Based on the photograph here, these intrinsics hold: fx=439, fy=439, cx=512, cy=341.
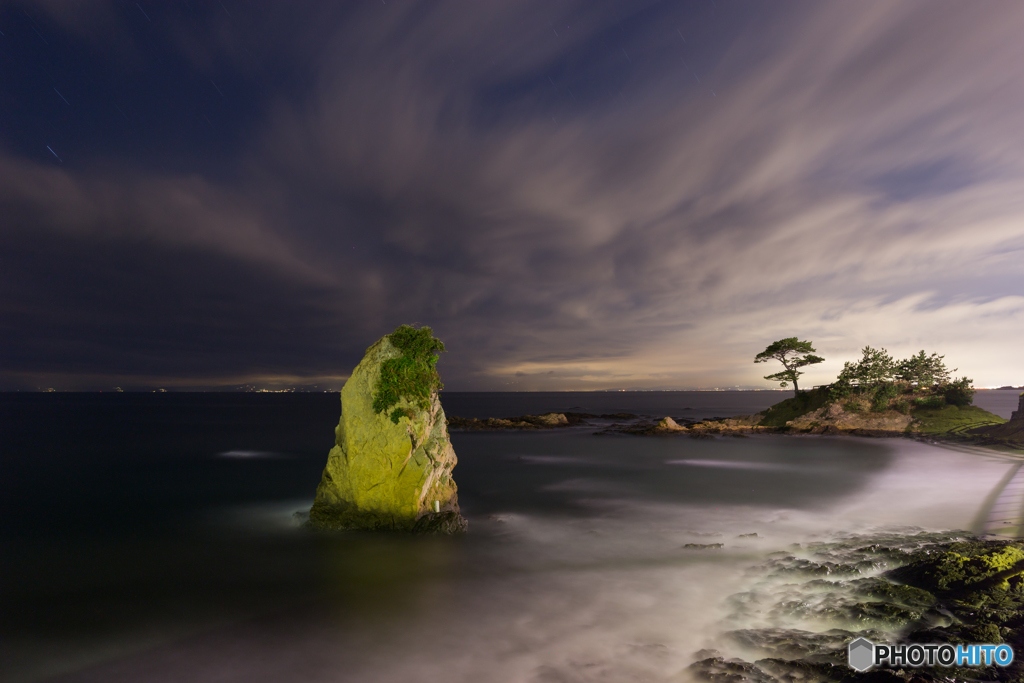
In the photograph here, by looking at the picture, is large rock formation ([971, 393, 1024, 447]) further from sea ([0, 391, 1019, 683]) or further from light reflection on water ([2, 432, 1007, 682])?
light reflection on water ([2, 432, 1007, 682])

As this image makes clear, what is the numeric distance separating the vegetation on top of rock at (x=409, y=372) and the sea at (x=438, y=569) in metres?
4.13

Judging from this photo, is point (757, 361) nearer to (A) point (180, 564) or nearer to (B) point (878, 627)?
(B) point (878, 627)

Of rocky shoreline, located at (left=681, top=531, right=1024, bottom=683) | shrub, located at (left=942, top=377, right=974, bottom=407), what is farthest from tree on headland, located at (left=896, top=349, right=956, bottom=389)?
rocky shoreline, located at (left=681, top=531, right=1024, bottom=683)

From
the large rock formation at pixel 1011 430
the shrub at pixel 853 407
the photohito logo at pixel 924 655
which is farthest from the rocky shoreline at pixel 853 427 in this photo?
the photohito logo at pixel 924 655

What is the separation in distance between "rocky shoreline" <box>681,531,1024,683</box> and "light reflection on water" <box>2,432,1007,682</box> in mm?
710

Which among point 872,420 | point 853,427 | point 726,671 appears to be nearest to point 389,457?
point 726,671

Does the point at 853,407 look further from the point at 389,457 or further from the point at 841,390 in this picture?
the point at 389,457

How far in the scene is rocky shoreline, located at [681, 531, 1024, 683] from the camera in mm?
→ 6016

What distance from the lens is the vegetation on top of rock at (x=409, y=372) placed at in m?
13.6

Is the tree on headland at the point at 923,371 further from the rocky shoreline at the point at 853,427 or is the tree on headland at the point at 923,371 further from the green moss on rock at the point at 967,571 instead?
the green moss on rock at the point at 967,571

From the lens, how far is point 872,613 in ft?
24.1

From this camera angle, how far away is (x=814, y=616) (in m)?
7.65

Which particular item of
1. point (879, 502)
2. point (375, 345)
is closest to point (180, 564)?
point (375, 345)

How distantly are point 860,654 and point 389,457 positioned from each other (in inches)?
450
